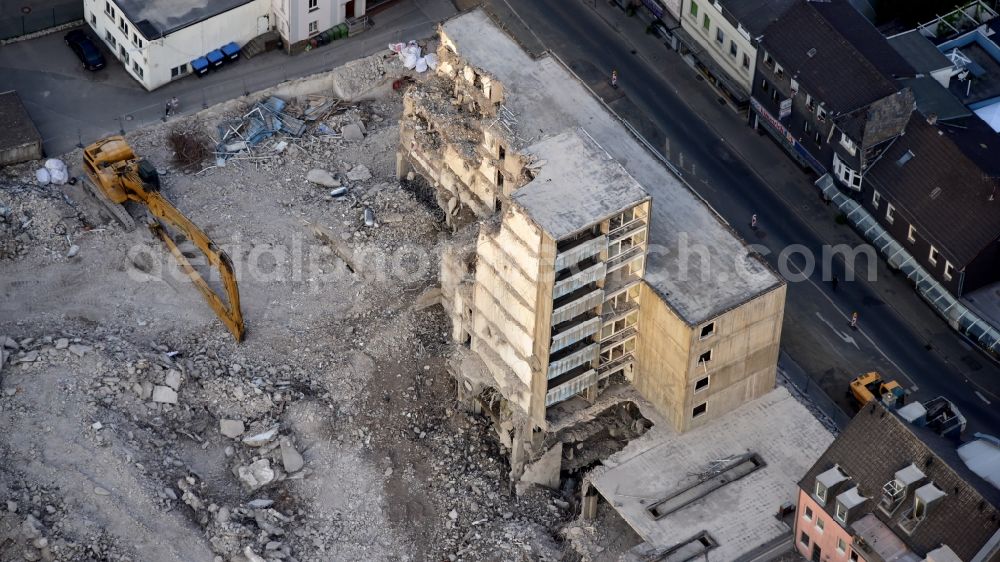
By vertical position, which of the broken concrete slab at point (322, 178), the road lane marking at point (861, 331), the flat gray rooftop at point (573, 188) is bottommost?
the broken concrete slab at point (322, 178)

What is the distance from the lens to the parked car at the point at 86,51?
160 metres

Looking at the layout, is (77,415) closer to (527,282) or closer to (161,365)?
(161,365)

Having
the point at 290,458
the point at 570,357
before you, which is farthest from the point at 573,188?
the point at 290,458

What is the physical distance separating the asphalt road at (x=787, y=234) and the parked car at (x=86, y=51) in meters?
32.0

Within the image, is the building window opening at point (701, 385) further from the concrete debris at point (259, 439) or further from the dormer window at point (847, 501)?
the concrete debris at point (259, 439)

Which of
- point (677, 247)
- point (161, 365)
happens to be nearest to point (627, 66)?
point (677, 247)

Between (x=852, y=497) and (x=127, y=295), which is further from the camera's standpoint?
(x=127, y=295)

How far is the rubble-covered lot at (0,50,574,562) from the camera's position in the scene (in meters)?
129

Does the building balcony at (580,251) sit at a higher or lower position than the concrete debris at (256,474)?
higher

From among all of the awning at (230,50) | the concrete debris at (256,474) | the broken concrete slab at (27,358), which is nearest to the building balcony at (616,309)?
the concrete debris at (256,474)

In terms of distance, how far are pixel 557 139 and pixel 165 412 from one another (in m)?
30.4

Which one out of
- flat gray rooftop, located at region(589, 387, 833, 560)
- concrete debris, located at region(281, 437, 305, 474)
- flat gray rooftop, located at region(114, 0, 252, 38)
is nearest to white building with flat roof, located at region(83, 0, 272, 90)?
flat gray rooftop, located at region(114, 0, 252, 38)

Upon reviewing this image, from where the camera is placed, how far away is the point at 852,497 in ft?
397

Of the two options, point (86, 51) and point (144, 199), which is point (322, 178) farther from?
point (86, 51)
